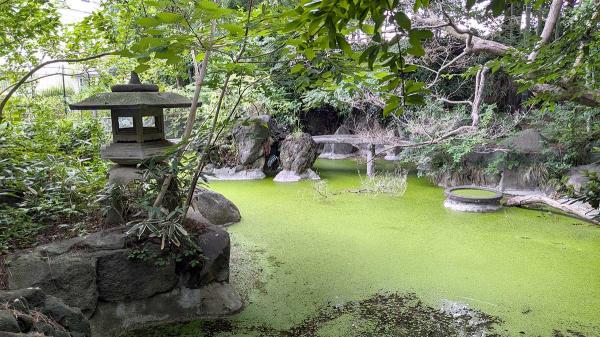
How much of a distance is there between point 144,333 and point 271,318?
0.78 meters

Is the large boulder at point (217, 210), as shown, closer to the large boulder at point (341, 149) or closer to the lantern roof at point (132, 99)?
the lantern roof at point (132, 99)

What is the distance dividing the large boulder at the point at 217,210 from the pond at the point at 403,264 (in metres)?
0.17

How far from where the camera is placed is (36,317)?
3.74 feet

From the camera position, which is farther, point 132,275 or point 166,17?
point 132,275

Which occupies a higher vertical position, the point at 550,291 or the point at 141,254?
the point at 141,254

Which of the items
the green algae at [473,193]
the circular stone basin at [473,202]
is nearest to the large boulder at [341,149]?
the green algae at [473,193]

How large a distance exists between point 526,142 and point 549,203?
146 centimetres

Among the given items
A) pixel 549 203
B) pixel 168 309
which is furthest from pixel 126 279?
pixel 549 203

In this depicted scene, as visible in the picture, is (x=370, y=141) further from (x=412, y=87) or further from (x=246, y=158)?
(x=412, y=87)

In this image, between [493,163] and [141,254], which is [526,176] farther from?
[141,254]

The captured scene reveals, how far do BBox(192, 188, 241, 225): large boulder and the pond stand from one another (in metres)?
0.17

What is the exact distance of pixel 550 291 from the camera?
117 inches

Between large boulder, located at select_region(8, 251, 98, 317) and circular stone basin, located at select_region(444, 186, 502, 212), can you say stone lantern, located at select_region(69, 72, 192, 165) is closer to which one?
large boulder, located at select_region(8, 251, 98, 317)

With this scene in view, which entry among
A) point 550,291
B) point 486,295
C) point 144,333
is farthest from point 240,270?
point 550,291
